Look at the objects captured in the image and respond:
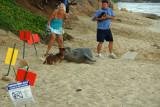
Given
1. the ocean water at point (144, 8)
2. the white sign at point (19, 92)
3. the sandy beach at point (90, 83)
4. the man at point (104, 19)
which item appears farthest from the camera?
the ocean water at point (144, 8)

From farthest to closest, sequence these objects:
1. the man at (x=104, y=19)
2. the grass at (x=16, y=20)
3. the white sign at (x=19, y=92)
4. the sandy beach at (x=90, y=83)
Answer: the grass at (x=16, y=20) < the man at (x=104, y=19) < the sandy beach at (x=90, y=83) < the white sign at (x=19, y=92)

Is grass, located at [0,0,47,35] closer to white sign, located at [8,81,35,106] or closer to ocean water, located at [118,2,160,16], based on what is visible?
white sign, located at [8,81,35,106]

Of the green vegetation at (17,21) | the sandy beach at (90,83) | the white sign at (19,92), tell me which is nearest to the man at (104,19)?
the sandy beach at (90,83)

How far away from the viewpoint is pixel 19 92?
9.33 feet

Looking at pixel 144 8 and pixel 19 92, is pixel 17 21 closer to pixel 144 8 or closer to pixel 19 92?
pixel 19 92

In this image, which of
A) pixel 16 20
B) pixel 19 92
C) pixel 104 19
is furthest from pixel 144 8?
pixel 19 92

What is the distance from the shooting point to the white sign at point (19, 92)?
9.21ft

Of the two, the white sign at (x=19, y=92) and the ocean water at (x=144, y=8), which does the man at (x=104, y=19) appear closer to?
the white sign at (x=19, y=92)

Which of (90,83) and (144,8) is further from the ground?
(144,8)

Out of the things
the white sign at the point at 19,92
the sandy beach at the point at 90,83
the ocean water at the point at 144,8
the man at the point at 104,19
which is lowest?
the sandy beach at the point at 90,83

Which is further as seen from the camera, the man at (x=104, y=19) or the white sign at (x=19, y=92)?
the man at (x=104, y=19)

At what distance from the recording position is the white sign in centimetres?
281

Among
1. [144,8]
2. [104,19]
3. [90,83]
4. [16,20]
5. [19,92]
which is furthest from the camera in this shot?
[144,8]

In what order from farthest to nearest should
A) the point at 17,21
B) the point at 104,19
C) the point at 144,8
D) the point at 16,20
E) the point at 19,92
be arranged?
the point at 144,8, the point at 16,20, the point at 17,21, the point at 104,19, the point at 19,92
